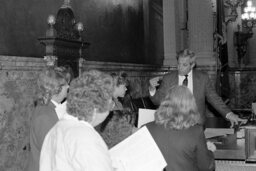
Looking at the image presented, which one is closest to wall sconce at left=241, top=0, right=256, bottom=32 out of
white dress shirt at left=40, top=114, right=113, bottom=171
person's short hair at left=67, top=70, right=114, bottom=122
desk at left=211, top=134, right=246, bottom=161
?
desk at left=211, top=134, right=246, bottom=161

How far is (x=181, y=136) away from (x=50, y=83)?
122cm

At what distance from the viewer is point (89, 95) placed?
6.73ft

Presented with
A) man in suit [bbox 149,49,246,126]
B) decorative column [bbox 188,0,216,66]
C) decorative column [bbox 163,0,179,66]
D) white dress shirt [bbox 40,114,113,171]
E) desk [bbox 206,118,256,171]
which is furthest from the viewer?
decorative column [bbox 163,0,179,66]

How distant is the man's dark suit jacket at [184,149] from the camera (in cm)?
270

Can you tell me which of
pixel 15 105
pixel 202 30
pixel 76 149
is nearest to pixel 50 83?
pixel 76 149

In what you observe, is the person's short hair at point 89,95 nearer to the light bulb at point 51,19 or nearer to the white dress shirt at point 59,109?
the white dress shirt at point 59,109

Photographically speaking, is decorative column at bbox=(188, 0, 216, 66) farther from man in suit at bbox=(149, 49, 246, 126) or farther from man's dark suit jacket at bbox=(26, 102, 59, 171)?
man's dark suit jacket at bbox=(26, 102, 59, 171)

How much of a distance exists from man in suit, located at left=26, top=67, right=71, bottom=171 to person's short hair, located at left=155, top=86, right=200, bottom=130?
795 mm

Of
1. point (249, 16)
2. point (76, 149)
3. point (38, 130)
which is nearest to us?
point (76, 149)

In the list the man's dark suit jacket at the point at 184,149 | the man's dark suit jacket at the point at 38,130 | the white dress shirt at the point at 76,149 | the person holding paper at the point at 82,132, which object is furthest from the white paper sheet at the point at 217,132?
the white dress shirt at the point at 76,149

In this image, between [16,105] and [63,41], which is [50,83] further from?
[63,41]

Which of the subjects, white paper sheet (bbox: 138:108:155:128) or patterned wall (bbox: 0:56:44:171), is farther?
patterned wall (bbox: 0:56:44:171)

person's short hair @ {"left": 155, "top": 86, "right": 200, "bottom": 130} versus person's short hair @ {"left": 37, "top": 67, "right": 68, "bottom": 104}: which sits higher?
person's short hair @ {"left": 37, "top": 67, "right": 68, "bottom": 104}

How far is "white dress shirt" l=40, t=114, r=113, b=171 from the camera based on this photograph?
1788 millimetres
